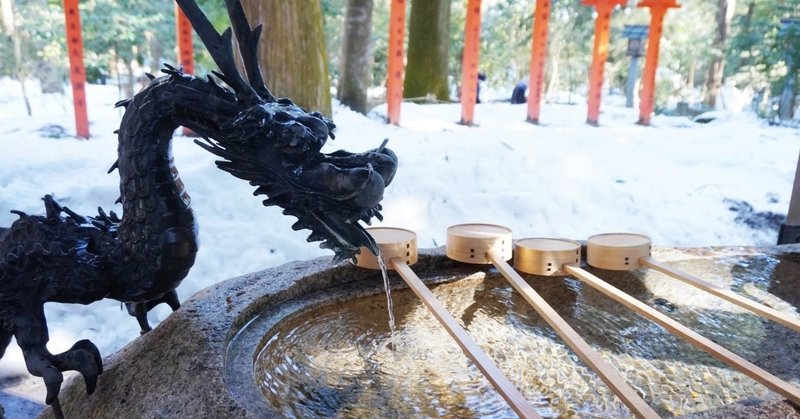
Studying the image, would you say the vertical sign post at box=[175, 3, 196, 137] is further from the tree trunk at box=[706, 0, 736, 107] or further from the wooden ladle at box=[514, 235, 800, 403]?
the tree trunk at box=[706, 0, 736, 107]

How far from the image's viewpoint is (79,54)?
22.6 feet

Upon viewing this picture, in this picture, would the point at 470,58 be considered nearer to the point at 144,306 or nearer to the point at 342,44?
the point at 342,44

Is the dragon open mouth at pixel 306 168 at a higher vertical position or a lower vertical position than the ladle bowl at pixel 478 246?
higher

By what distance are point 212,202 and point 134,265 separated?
336 centimetres

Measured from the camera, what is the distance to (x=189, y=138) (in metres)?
6.75

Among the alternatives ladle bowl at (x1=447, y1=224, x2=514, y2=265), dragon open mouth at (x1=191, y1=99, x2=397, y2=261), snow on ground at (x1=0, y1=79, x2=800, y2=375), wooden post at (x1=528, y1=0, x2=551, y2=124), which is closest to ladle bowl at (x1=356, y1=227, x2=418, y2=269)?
ladle bowl at (x1=447, y1=224, x2=514, y2=265)

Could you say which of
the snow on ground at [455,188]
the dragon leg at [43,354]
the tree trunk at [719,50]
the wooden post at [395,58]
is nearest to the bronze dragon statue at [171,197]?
the dragon leg at [43,354]

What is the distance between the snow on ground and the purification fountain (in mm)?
1699

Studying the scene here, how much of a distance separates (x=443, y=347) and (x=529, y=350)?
37cm

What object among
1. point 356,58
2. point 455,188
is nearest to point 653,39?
point 356,58

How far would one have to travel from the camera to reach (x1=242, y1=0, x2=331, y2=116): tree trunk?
18.0ft

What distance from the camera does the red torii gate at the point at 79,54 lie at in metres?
6.74

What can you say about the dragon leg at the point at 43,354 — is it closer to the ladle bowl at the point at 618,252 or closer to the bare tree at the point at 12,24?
the ladle bowl at the point at 618,252

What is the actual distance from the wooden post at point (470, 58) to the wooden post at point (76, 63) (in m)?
5.43
